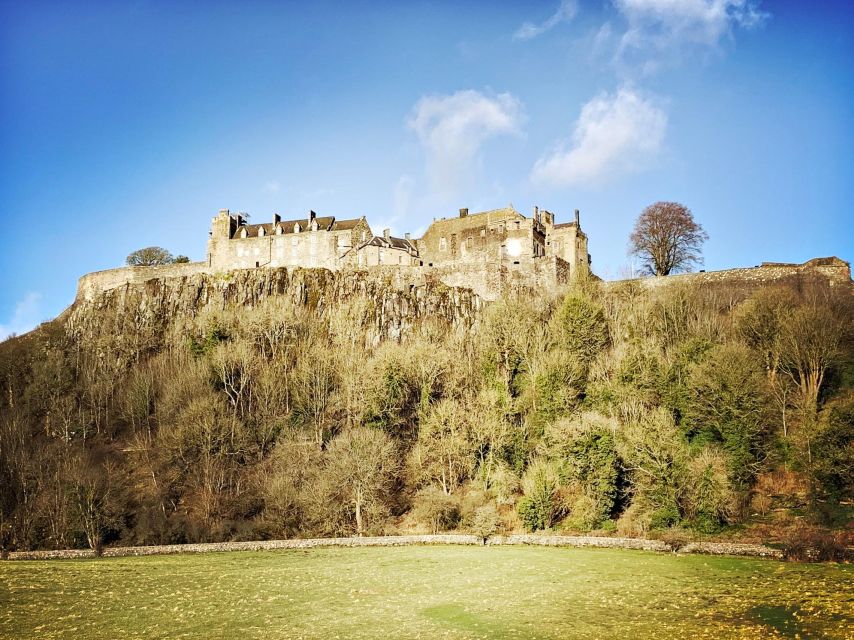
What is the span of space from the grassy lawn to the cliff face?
3947 cm

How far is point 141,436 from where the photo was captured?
59531 millimetres

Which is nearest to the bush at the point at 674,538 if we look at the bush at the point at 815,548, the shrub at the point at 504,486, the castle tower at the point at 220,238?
the bush at the point at 815,548

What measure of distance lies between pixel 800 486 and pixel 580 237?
47.8 meters

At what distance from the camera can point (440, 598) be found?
22.8m

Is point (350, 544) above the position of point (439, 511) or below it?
below

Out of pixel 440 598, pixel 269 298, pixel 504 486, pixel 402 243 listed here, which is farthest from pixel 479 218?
pixel 440 598

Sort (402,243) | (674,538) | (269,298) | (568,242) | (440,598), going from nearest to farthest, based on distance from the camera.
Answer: (440,598), (674,538), (269,298), (568,242), (402,243)

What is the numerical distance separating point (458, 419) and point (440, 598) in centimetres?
2721

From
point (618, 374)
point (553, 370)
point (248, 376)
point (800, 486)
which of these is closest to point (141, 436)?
point (248, 376)

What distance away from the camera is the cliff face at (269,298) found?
2756 inches

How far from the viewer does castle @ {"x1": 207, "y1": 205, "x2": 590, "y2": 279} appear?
3027 inches

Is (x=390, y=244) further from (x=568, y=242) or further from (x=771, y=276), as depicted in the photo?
(x=771, y=276)

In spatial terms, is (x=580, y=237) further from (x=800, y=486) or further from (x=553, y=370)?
(x=800, y=486)

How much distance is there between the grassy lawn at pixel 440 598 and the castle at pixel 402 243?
47.8 metres
